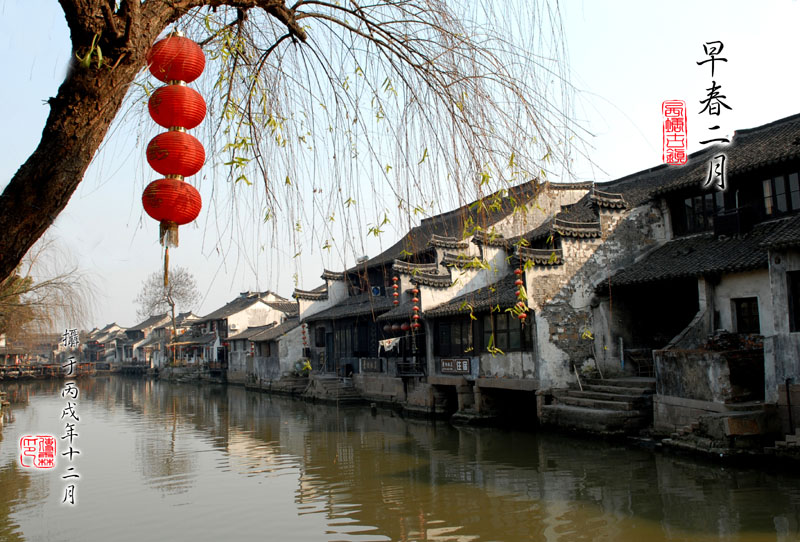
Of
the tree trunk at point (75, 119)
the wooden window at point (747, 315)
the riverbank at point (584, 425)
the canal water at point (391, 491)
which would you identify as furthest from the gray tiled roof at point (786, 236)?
the tree trunk at point (75, 119)

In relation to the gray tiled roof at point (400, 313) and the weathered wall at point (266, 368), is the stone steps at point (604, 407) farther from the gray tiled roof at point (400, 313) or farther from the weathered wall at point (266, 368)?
the weathered wall at point (266, 368)

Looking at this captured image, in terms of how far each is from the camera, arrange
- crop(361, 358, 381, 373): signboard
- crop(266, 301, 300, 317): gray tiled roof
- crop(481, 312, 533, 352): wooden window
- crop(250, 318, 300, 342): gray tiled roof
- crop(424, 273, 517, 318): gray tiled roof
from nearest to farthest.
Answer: crop(424, 273, 517, 318): gray tiled roof < crop(481, 312, 533, 352): wooden window < crop(361, 358, 381, 373): signboard < crop(250, 318, 300, 342): gray tiled roof < crop(266, 301, 300, 317): gray tiled roof

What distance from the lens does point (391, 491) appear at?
31.9 ft

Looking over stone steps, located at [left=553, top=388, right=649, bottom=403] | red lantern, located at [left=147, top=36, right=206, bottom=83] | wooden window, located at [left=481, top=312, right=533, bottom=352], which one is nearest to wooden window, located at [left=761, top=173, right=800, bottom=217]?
stone steps, located at [left=553, top=388, right=649, bottom=403]

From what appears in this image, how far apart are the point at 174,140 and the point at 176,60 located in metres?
0.49

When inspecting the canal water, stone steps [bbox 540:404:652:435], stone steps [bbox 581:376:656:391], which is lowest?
the canal water

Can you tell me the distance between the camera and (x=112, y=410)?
2441 centimetres

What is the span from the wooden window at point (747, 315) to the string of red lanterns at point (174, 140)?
11679 mm

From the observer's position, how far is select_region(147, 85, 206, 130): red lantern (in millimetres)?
3834

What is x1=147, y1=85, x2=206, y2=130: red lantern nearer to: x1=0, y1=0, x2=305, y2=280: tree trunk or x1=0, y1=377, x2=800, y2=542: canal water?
x1=0, y1=0, x2=305, y2=280: tree trunk

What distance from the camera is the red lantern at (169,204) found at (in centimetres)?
367

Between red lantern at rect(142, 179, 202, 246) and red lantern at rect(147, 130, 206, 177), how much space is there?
8 cm

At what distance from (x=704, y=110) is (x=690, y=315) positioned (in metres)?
5.66

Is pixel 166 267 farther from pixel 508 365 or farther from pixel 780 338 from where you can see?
pixel 508 365
